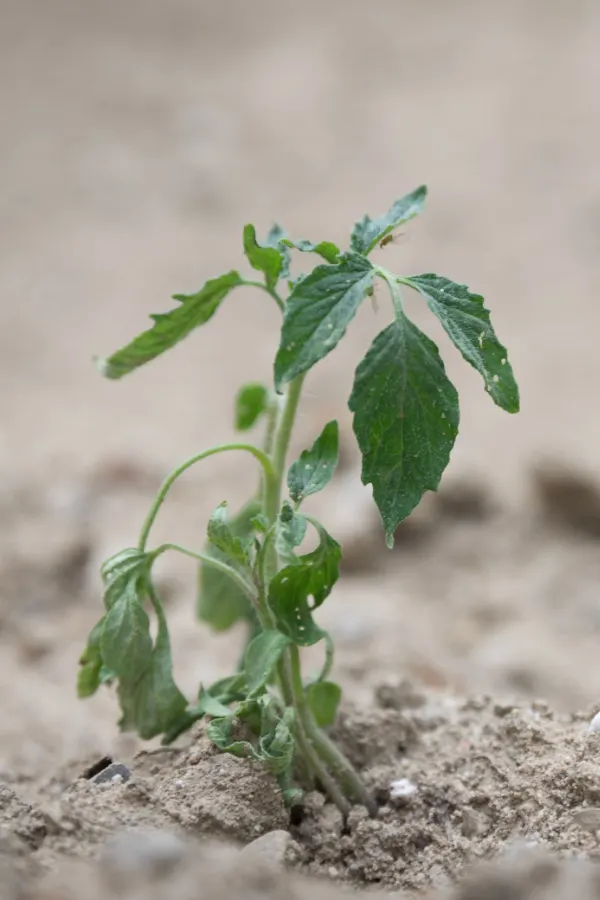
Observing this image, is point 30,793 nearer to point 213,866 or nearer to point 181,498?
point 213,866

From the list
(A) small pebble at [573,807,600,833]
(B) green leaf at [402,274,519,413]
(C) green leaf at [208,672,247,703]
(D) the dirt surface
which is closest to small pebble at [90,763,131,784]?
(D) the dirt surface

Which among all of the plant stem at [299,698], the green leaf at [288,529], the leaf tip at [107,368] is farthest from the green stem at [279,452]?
the leaf tip at [107,368]

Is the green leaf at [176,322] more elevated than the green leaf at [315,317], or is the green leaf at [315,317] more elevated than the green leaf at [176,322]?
the green leaf at [176,322]

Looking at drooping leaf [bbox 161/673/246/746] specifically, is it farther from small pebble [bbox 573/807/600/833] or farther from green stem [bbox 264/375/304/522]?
small pebble [bbox 573/807/600/833]

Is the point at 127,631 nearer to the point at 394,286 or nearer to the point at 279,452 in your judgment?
the point at 279,452

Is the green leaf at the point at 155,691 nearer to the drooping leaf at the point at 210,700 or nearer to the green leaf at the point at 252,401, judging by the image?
the drooping leaf at the point at 210,700

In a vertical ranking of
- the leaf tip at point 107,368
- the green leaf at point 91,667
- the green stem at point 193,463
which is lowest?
the green leaf at point 91,667

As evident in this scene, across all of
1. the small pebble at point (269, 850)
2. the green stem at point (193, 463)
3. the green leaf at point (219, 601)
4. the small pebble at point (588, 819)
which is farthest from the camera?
the green leaf at point (219, 601)
